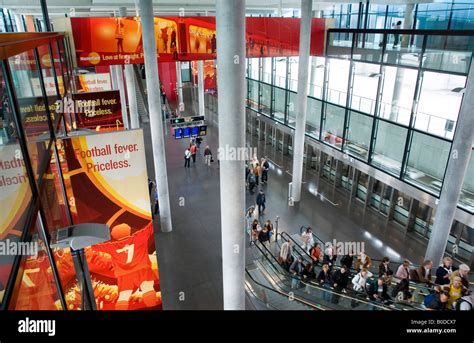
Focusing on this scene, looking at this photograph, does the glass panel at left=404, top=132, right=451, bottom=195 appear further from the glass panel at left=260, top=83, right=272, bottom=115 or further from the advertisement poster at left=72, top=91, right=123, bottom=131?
the glass panel at left=260, top=83, right=272, bottom=115

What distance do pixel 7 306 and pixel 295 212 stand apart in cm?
1348

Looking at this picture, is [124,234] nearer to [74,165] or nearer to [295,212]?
[74,165]

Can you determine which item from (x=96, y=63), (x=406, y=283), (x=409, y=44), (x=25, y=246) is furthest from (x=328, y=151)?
(x=25, y=246)

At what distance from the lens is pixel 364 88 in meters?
15.6

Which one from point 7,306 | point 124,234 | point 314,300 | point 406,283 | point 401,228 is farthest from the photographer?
point 401,228

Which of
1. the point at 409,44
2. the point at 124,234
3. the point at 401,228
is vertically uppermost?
the point at 409,44

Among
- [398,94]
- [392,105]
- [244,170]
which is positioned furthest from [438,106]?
[244,170]

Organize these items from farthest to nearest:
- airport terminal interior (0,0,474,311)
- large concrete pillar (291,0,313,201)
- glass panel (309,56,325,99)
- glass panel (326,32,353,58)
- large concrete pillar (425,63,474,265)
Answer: glass panel (309,56,325,99) < glass panel (326,32,353,58) < large concrete pillar (291,0,313,201) < large concrete pillar (425,63,474,265) < airport terminal interior (0,0,474,311)

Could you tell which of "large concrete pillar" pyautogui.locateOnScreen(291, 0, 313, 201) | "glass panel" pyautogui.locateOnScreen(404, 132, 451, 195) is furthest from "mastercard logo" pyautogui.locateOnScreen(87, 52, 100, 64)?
"glass panel" pyautogui.locateOnScreen(404, 132, 451, 195)

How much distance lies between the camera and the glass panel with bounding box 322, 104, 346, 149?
1667 centimetres

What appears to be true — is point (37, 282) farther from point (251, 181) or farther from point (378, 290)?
point (251, 181)

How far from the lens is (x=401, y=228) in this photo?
45.8ft

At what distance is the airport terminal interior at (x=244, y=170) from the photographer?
4105 mm

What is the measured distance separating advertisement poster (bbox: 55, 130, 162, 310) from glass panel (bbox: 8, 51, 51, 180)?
0.68 metres
